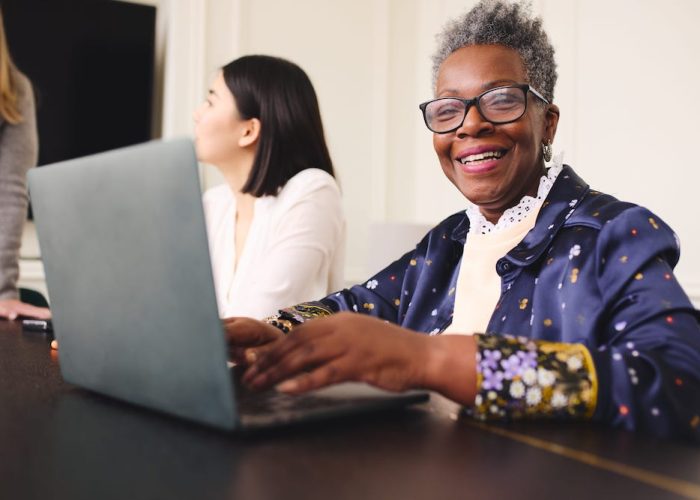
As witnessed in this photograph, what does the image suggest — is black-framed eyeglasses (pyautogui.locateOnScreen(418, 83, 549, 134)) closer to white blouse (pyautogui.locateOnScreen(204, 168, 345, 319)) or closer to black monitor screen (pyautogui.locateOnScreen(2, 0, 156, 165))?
white blouse (pyautogui.locateOnScreen(204, 168, 345, 319))

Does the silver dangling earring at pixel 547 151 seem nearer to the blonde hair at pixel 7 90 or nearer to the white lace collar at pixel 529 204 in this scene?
the white lace collar at pixel 529 204

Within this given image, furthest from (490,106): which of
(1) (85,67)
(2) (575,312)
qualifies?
(1) (85,67)

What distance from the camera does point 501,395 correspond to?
2.00 ft

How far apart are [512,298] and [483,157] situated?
0.25 meters

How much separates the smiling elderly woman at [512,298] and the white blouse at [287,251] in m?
0.50

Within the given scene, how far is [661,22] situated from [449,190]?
56.1 inches

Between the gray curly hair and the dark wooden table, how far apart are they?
70 centimetres

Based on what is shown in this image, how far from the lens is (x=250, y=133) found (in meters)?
2.03

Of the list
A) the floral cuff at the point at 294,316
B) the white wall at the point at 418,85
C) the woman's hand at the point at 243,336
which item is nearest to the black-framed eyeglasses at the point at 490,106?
the floral cuff at the point at 294,316

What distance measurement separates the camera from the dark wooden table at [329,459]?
1.30ft

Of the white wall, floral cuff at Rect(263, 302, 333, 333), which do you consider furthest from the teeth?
the white wall

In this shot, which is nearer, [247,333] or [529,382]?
[529,382]

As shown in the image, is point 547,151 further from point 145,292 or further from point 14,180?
point 14,180

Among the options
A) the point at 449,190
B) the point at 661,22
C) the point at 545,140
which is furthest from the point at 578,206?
the point at 449,190
